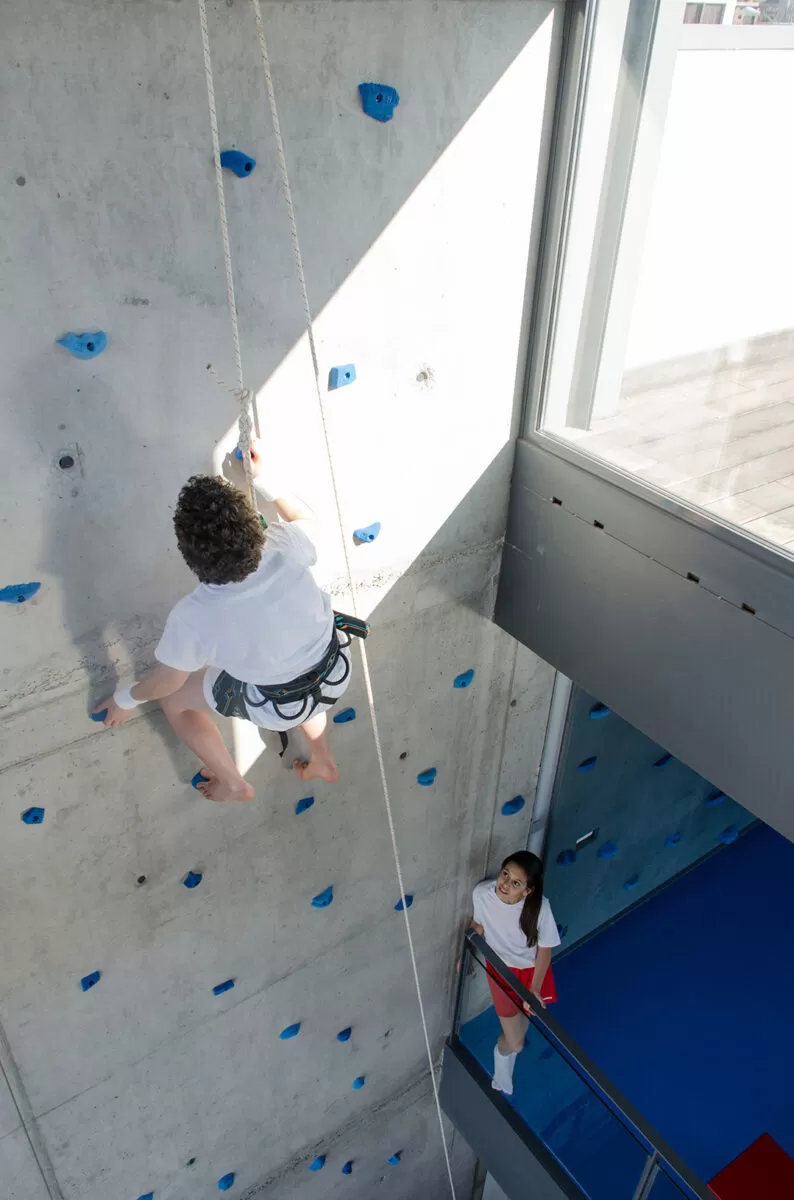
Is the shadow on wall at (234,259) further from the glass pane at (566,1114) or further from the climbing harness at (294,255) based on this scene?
the glass pane at (566,1114)

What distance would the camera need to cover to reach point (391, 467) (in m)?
2.96

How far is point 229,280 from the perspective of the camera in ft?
7.54

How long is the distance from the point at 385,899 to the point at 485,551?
1.65 metres

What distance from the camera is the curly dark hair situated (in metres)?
2.12

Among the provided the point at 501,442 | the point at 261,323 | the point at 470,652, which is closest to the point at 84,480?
the point at 261,323

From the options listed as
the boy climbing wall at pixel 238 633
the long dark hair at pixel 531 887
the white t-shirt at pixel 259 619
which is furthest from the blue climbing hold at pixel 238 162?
the long dark hair at pixel 531 887

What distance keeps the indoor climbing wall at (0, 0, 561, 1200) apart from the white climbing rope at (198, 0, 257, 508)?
0.10ft

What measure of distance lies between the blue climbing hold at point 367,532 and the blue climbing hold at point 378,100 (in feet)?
3.88

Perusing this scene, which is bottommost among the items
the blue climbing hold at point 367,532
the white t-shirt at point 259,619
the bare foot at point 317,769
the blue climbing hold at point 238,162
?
the bare foot at point 317,769

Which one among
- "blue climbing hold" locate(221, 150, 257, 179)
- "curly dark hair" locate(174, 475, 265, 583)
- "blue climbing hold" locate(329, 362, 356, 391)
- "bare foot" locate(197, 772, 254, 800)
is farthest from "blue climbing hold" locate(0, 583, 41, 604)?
"blue climbing hold" locate(221, 150, 257, 179)

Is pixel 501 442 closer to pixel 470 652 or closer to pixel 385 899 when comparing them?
pixel 470 652

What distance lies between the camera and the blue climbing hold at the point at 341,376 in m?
2.64

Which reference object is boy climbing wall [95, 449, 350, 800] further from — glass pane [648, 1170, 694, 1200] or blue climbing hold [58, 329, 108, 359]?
glass pane [648, 1170, 694, 1200]

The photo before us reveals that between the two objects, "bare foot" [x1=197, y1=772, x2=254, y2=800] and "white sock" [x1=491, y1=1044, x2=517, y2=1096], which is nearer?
"bare foot" [x1=197, y1=772, x2=254, y2=800]
